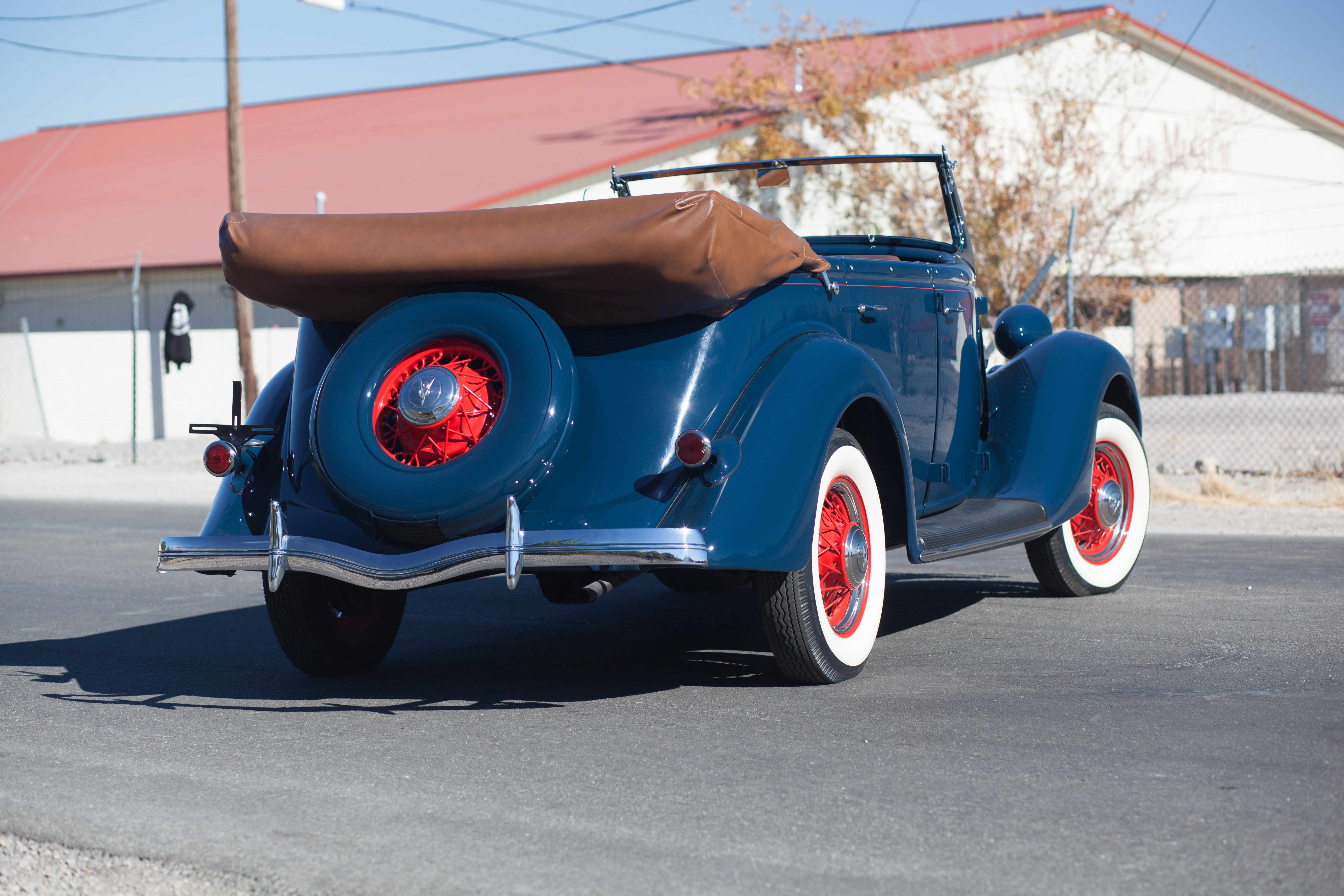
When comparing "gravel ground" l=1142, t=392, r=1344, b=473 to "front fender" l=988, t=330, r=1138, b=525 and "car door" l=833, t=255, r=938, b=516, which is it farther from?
"car door" l=833, t=255, r=938, b=516

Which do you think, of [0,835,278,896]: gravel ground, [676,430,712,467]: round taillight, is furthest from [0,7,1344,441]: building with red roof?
[0,835,278,896]: gravel ground

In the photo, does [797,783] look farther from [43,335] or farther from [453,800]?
[43,335]

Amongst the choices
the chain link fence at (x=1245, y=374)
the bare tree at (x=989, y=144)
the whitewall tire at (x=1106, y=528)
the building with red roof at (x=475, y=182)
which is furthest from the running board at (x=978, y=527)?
the building with red roof at (x=475, y=182)

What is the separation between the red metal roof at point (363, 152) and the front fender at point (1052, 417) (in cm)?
1297

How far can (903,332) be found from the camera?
5.70 metres

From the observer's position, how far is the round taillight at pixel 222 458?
4.88 metres

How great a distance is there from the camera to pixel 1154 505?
1156 cm

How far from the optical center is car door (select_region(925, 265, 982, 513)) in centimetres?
601

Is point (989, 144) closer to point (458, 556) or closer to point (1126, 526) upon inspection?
point (1126, 526)

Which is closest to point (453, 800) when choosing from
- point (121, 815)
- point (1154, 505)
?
point (121, 815)

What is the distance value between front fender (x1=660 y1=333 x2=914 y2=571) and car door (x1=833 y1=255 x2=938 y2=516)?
59 cm

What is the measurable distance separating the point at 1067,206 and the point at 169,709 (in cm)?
1555

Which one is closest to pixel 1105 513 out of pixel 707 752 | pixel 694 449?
pixel 694 449

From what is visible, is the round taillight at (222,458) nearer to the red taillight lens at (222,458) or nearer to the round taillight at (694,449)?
the red taillight lens at (222,458)
